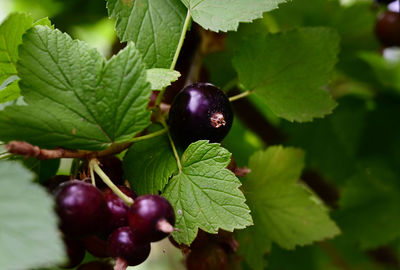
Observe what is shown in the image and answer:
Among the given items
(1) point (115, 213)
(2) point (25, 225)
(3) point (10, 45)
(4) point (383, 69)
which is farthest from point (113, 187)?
(4) point (383, 69)

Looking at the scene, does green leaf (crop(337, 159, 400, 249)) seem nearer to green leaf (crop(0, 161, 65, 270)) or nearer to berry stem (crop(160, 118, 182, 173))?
berry stem (crop(160, 118, 182, 173))

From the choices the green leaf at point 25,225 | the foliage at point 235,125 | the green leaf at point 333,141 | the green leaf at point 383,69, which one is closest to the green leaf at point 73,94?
the foliage at point 235,125

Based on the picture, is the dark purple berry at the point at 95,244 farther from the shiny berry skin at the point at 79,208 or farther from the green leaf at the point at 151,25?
the green leaf at the point at 151,25

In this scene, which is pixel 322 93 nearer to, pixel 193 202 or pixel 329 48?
pixel 329 48

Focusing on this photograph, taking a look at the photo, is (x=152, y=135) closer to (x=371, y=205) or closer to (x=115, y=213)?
(x=115, y=213)

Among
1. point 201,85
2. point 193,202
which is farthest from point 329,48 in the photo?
point 193,202

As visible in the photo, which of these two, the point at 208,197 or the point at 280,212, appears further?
the point at 280,212
